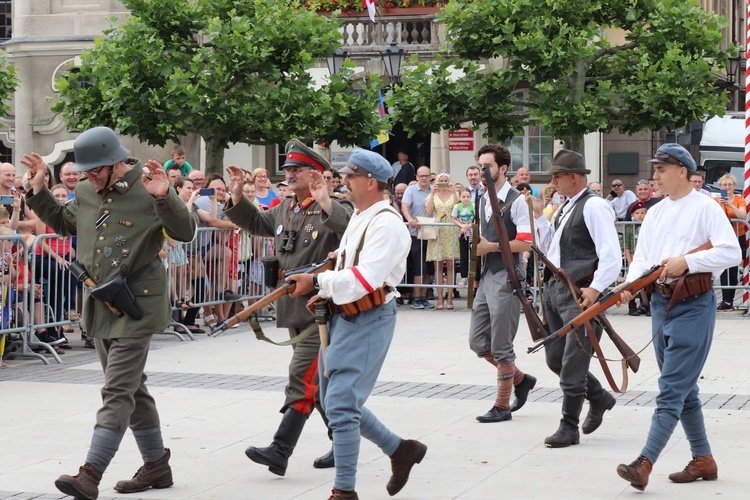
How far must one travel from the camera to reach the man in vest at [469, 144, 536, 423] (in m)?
9.07

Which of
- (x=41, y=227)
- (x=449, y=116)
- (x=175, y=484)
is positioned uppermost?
(x=449, y=116)

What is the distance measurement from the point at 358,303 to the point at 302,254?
121cm

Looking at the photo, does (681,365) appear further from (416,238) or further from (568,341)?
(416,238)

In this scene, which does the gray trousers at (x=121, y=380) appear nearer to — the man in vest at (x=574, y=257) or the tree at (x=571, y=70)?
the man in vest at (x=574, y=257)

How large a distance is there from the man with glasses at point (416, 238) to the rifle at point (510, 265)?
8.98m

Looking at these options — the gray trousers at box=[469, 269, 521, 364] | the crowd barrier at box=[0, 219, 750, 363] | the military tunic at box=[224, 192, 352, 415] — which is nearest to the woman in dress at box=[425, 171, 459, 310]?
the crowd barrier at box=[0, 219, 750, 363]

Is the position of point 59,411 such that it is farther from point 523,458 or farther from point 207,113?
point 207,113

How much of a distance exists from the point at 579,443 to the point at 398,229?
2596mm

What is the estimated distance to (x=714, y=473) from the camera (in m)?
7.20

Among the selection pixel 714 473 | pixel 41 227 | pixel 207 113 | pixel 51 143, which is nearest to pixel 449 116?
pixel 207 113

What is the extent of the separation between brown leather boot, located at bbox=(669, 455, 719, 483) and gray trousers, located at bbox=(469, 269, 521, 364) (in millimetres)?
2018

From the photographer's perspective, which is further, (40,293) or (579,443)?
(40,293)

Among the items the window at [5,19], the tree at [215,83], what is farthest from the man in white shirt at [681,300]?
the window at [5,19]

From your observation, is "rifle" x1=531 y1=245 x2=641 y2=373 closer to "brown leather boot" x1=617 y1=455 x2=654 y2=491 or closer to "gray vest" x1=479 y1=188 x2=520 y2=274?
"gray vest" x1=479 y1=188 x2=520 y2=274
